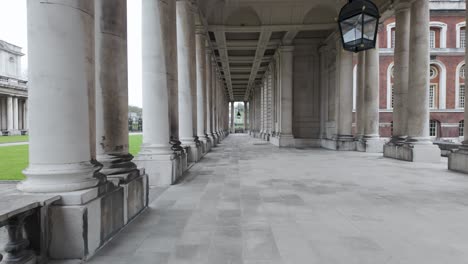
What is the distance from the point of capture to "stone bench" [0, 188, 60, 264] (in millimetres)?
3967

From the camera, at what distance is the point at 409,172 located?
13758 mm

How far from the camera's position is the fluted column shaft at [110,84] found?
688 cm

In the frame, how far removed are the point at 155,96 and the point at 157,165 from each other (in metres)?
2.54

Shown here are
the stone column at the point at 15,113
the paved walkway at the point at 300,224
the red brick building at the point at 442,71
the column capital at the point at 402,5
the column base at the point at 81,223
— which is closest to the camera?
the column base at the point at 81,223

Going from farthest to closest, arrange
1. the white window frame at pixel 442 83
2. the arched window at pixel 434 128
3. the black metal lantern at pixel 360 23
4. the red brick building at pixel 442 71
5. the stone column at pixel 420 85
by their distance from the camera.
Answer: the arched window at pixel 434 128, the white window frame at pixel 442 83, the red brick building at pixel 442 71, the stone column at pixel 420 85, the black metal lantern at pixel 360 23

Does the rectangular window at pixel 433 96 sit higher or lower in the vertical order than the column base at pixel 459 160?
higher

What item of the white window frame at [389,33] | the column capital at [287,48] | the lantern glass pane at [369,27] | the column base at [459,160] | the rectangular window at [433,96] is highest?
the white window frame at [389,33]

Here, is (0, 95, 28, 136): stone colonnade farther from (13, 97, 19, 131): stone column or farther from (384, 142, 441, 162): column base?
(384, 142, 441, 162): column base

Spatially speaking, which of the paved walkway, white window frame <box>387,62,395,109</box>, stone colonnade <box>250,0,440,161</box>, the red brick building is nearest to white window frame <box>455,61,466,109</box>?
the red brick building

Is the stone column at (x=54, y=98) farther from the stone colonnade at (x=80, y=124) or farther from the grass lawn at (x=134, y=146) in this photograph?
the grass lawn at (x=134, y=146)

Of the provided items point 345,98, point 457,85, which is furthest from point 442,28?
point 345,98

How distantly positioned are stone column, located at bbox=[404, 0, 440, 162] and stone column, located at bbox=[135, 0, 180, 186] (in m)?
15.2

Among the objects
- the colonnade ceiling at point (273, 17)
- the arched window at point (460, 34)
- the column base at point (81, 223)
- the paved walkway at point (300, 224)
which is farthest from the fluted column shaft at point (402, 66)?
the arched window at point (460, 34)

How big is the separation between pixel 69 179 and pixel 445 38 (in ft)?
206
